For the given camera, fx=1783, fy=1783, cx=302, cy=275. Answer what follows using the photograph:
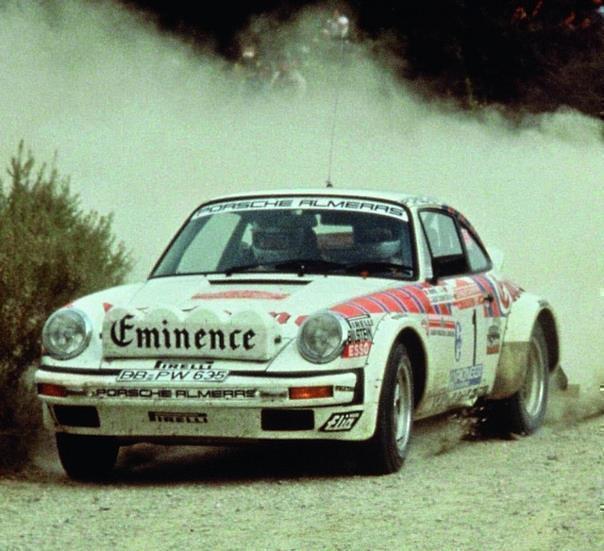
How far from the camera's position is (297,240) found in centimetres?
909

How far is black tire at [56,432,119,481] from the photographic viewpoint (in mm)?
8258

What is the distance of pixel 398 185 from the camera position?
2295 cm

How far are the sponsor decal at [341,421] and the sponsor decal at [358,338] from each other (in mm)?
258

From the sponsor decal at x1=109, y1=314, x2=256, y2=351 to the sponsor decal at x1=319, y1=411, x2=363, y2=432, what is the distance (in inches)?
19.2

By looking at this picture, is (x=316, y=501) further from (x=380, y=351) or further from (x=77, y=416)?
(x=77, y=416)

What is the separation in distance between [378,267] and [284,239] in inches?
20.1

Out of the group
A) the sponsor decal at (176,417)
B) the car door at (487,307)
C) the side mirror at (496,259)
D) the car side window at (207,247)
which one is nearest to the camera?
the sponsor decal at (176,417)

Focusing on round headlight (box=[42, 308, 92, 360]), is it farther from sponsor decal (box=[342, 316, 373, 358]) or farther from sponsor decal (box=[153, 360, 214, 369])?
sponsor decal (box=[342, 316, 373, 358])

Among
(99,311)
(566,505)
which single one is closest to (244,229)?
(99,311)

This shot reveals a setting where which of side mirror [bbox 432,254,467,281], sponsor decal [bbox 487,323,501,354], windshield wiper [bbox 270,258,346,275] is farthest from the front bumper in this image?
sponsor decal [bbox 487,323,501,354]

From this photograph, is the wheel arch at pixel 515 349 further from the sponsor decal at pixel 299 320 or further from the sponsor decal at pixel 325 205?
the sponsor decal at pixel 299 320

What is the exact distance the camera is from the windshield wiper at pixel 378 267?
8.92m

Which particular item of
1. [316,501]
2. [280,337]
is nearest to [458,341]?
[280,337]

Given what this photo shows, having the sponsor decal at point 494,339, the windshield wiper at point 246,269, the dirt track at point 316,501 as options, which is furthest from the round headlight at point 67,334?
the sponsor decal at point 494,339
